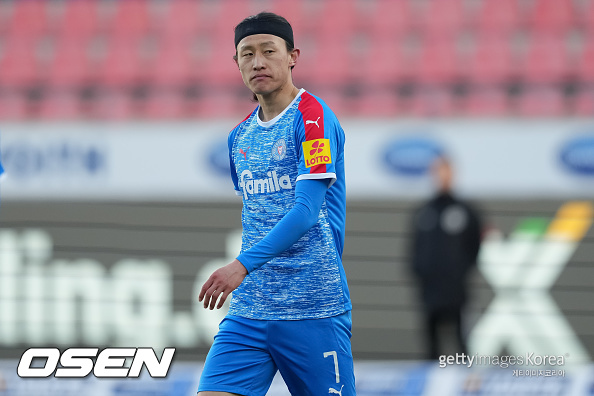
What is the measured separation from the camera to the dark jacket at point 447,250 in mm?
6695

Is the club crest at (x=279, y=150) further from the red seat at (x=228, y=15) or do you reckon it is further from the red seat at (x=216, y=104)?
the red seat at (x=228, y=15)

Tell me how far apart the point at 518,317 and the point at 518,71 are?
2.30 metres

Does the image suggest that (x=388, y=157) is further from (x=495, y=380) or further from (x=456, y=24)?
(x=495, y=380)

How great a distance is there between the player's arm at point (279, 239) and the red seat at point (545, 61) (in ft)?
18.8

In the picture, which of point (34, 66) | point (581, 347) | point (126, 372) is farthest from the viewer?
point (34, 66)

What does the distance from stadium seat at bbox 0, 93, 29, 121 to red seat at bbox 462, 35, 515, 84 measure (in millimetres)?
4328

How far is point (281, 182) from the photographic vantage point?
9.61ft

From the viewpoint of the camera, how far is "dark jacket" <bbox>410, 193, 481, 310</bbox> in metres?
6.70

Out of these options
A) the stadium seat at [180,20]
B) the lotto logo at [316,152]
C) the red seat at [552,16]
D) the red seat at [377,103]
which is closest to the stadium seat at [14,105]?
the stadium seat at [180,20]

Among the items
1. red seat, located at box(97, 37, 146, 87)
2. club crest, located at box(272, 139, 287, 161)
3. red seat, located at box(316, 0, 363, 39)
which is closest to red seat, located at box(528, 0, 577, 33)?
red seat, located at box(316, 0, 363, 39)

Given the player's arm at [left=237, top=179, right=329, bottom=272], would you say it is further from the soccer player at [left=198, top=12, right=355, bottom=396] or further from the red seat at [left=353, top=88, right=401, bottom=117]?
the red seat at [left=353, top=88, right=401, bottom=117]

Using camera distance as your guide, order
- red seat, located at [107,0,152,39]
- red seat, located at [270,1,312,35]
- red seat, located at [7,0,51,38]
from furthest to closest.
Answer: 1. red seat, located at [7,0,51,38]
2. red seat, located at [107,0,152,39]
3. red seat, located at [270,1,312,35]

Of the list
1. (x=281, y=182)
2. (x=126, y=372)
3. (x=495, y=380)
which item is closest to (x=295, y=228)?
(x=281, y=182)

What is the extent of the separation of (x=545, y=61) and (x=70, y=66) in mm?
4708
